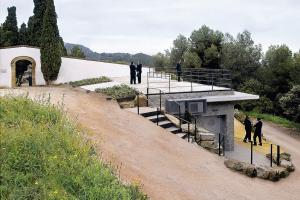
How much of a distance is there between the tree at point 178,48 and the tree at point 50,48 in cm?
2741

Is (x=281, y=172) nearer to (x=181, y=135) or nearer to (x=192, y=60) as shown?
(x=181, y=135)

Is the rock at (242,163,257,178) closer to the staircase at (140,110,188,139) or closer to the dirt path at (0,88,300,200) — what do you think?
the dirt path at (0,88,300,200)

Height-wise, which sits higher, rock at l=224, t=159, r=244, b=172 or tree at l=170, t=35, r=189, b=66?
tree at l=170, t=35, r=189, b=66

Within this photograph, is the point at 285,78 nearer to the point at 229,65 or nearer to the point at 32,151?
the point at 229,65

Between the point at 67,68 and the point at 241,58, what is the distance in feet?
84.1

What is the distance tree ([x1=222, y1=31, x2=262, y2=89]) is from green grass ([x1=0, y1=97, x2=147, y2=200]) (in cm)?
3962

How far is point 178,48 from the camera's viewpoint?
55250 mm

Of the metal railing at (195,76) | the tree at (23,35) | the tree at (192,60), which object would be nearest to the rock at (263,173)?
the metal railing at (195,76)

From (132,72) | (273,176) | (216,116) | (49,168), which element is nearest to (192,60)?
(132,72)

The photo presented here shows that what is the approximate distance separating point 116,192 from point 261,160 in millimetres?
11807

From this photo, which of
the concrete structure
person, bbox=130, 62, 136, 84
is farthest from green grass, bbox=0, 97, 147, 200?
person, bbox=130, 62, 136, 84

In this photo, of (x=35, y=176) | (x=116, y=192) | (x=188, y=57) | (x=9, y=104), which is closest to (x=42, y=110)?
(x=9, y=104)

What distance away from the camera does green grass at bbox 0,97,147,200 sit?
7723mm

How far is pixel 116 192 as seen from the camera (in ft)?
25.9
